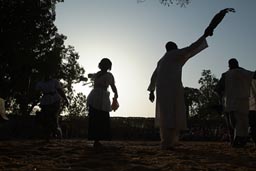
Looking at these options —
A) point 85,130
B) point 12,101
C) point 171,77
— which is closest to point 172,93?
point 171,77

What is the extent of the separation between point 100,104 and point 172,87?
6.38ft

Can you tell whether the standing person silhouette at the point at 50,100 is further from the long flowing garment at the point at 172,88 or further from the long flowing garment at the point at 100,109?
the long flowing garment at the point at 172,88

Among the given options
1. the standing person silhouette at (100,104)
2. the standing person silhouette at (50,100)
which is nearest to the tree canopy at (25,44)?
the standing person silhouette at (50,100)

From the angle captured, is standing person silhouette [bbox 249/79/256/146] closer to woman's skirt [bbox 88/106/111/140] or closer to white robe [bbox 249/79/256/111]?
white robe [bbox 249/79/256/111]

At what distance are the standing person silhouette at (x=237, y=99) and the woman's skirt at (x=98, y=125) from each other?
9.30 ft

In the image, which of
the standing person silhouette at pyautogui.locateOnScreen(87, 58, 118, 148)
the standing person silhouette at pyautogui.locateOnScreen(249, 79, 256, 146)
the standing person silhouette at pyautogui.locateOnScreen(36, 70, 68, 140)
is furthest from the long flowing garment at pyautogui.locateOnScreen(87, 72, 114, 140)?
the standing person silhouette at pyautogui.locateOnScreen(249, 79, 256, 146)

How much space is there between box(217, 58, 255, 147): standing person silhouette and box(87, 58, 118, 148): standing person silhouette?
2.68 metres

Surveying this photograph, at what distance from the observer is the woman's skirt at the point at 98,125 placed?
402 inches

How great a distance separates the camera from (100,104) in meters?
10.3

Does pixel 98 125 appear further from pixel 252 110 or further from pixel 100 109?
A: pixel 252 110

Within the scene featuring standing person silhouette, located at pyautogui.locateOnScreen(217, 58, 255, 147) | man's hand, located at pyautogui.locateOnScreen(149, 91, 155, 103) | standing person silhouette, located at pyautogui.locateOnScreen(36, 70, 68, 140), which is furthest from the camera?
standing person silhouette, located at pyautogui.locateOnScreen(36, 70, 68, 140)

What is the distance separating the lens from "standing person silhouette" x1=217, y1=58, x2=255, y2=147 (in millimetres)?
10508

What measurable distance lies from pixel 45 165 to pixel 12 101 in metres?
35.3

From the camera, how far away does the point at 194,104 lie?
69.6 metres
